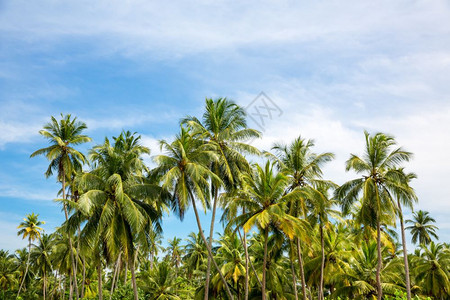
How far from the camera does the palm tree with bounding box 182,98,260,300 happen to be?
27.0 metres

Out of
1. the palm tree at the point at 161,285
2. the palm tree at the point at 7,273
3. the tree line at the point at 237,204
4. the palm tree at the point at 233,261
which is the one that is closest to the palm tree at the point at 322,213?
the tree line at the point at 237,204

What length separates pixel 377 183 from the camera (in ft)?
86.3

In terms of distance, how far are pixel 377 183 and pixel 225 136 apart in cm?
1026

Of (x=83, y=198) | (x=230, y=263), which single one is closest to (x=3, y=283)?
(x=230, y=263)

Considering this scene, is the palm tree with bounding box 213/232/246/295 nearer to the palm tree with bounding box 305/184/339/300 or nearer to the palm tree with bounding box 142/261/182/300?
the palm tree with bounding box 142/261/182/300

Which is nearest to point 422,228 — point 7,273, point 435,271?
point 435,271

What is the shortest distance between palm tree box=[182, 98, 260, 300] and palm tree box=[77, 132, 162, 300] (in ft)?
15.1

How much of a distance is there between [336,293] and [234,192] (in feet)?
42.5

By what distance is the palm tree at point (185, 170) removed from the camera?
23.6m

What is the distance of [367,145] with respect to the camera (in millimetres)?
26781

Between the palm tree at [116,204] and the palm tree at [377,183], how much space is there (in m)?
12.6

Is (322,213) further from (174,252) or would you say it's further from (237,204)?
(174,252)

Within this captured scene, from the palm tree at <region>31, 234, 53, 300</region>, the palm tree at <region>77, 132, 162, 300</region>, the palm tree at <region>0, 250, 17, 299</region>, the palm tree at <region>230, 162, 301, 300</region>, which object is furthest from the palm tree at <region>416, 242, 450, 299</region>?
the palm tree at <region>0, 250, 17, 299</region>

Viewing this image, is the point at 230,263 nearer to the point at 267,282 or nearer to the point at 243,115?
the point at 267,282
